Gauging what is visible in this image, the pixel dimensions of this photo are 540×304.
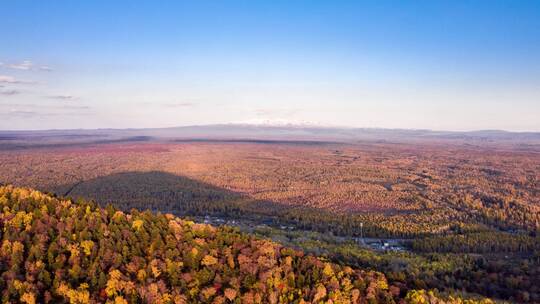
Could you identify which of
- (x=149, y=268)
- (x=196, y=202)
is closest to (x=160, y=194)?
(x=196, y=202)

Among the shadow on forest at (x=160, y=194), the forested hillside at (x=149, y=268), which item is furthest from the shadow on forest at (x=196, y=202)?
the forested hillside at (x=149, y=268)

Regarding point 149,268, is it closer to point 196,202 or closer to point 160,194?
point 196,202

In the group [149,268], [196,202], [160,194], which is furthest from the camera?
[160,194]

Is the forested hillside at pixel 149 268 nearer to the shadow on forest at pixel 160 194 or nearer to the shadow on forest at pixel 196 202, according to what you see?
the shadow on forest at pixel 196 202

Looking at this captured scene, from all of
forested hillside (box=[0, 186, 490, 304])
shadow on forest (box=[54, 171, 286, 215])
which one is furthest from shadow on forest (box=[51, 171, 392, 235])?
forested hillside (box=[0, 186, 490, 304])

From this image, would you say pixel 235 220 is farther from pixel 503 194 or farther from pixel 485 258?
pixel 503 194

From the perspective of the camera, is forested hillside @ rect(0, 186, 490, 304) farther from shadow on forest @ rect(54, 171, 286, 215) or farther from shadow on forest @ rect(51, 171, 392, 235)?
shadow on forest @ rect(54, 171, 286, 215)
